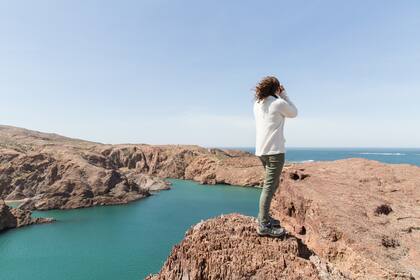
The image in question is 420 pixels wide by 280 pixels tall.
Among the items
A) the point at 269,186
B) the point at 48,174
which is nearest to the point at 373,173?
the point at 269,186

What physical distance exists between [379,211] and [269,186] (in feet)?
25.2

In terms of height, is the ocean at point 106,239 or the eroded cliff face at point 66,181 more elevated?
the eroded cliff face at point 66,181

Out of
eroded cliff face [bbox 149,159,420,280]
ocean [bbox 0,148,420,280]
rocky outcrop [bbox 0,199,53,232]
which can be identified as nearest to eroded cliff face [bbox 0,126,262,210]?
ocean [bbox 0,148,420,280]

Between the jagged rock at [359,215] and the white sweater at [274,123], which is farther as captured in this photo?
the jagged rock at [359,215]

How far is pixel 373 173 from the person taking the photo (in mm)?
16266

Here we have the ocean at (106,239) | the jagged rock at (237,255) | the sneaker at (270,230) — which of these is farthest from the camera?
the ocean at (106,239)

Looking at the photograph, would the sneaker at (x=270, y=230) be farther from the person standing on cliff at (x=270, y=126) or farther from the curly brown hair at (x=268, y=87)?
the curly brown hair at (x=268, y=87)

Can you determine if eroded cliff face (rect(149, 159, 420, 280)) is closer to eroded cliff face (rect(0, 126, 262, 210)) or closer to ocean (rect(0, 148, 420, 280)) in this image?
ocean (rect(0, 148, 420, 280))

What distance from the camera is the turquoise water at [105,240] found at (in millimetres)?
31948

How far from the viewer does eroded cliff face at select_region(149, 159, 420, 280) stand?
6.39 m

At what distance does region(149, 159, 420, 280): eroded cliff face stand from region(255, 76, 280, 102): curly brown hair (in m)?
3.23

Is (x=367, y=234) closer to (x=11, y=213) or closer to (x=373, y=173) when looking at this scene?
(x=373, y=173)

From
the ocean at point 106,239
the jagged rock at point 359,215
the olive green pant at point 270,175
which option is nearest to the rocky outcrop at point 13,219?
the ocean at point 106,239

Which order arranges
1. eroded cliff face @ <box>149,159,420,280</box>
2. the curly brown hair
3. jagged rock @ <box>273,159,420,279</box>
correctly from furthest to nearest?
jagged rock @ <box>273,159,420,279</box> < eroded cliff face @ <box>149,159,420,280</box> < the curly brown hair
